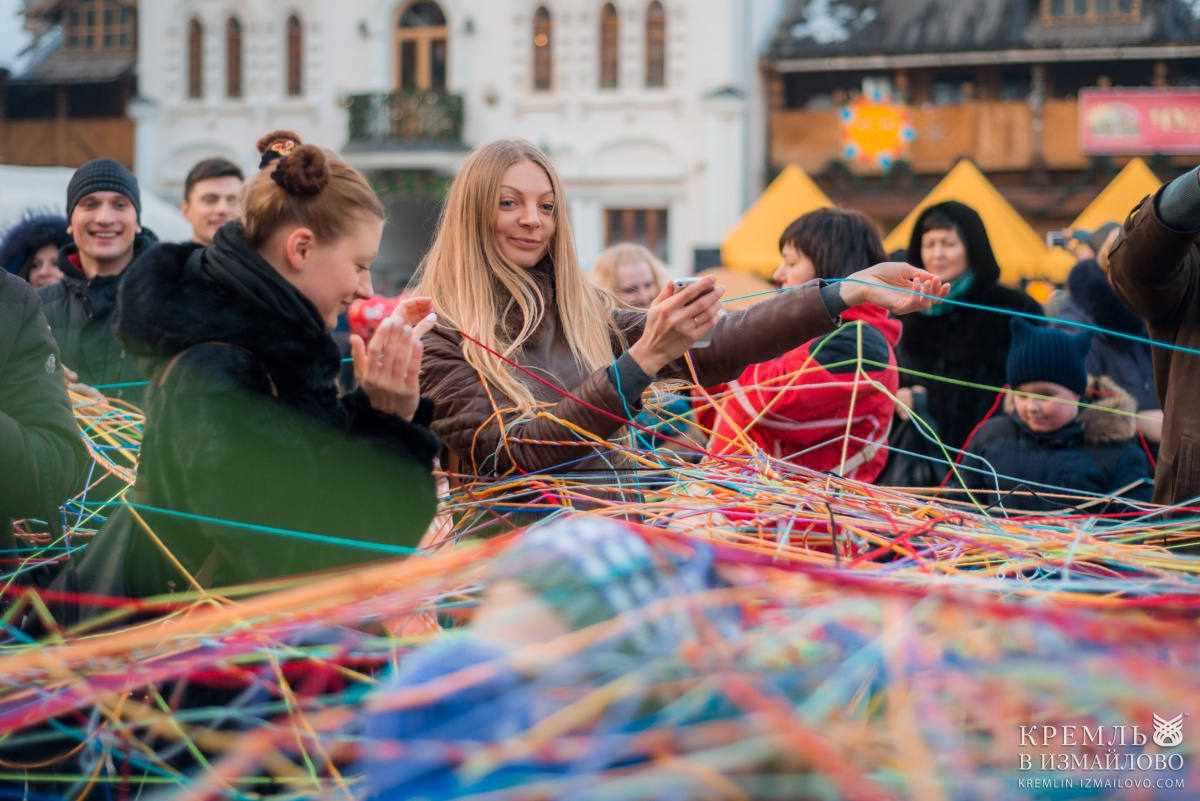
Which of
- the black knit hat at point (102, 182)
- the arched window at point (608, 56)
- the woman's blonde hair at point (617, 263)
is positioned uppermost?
the arched window at point (608, 56)

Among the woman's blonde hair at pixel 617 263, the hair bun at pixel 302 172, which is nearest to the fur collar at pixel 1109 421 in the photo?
the woman's blonde hair at pixel 617 263

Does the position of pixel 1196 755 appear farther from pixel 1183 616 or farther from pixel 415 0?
pixel 415 0

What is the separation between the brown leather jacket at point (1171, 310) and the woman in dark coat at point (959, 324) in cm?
184

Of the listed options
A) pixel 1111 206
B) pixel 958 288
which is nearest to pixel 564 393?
pixel 958 288

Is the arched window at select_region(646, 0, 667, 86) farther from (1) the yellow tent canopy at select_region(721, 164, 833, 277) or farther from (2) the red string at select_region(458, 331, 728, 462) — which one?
(2) the red string at select_region(458, 331, 728, 462)

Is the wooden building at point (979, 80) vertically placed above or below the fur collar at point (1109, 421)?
above

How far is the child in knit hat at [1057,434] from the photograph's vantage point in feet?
13.1

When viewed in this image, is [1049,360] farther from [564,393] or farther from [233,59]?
[233,59]

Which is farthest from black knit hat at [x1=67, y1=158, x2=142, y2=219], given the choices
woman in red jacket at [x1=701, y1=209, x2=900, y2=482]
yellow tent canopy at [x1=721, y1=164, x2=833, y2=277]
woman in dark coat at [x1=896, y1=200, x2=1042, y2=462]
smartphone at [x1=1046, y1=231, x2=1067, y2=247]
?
yellow tent canopy at [x1=721, y1=164, x2=833, y2=277]

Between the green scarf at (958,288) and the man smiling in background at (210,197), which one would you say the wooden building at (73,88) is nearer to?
the man smiling in background at (210,197)

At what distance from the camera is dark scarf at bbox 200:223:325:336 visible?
2.19 m

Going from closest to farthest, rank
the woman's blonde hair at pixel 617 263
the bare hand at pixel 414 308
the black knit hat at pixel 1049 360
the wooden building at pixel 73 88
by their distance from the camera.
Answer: the bare hand at pixel 414 308, the black knit hat at pixel 1049 360, the woman's blonde hair at pixel 617 263, the wooden building at pixel 73 88

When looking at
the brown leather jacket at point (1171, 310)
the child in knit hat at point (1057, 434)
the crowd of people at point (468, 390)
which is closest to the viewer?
the crowd of people at point (468, 390)

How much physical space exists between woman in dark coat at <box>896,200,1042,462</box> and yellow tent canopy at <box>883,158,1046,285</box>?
557cm
